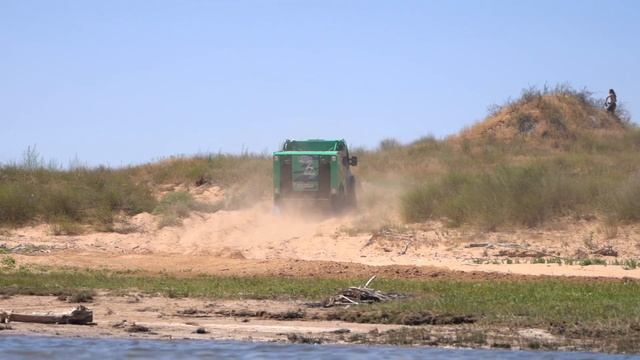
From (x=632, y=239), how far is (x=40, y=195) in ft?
54.8

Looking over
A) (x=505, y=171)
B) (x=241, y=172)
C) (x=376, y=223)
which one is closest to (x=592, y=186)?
(x=505, y=171)

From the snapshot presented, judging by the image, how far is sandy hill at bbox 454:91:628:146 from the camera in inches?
1736

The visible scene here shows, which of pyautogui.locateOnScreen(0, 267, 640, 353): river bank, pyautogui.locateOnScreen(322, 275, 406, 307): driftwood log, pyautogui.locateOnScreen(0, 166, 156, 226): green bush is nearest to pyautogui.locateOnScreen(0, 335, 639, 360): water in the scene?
pyautogui.locateOnScreen(0, 267, 640, 353): river bank

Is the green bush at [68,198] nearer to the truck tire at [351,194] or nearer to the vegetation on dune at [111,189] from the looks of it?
the vegetation on dune at [111,189]

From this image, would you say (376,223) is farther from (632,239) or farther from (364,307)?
(364,307)

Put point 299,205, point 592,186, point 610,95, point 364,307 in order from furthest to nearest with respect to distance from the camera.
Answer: point 610,95 → point 299,205 → point 592,186 → point 364,307

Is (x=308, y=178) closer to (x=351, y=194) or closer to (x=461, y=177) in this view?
(x=351, y=194)

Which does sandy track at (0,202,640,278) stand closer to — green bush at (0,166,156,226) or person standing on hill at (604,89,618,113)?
green bush at (0,166,156,226)

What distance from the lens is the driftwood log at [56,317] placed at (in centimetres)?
1461

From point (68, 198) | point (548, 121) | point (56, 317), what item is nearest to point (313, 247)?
point (68, 198)

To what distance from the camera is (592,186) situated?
92.8ft

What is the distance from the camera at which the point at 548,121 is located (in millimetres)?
44812

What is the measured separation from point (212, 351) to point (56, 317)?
9.57 ft

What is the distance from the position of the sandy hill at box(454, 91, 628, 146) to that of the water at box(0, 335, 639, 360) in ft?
103
